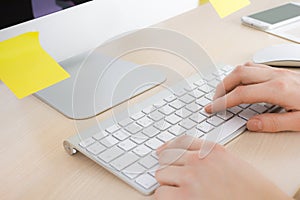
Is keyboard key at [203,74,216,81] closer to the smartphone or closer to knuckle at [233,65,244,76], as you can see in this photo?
knuckle at [233,65,244,76]

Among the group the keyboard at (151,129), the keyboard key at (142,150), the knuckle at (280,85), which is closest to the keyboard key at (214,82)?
the keyboard at (151,129)

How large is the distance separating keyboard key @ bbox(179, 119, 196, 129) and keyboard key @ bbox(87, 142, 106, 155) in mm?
123

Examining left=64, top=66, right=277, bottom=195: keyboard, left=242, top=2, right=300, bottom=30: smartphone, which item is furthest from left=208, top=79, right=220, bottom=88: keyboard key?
left=242, top=2, right=300, bottom=30: smartphone

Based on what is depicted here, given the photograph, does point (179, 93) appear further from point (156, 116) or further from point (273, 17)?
point (273, 17)

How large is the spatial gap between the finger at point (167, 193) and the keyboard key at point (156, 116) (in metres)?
0.15

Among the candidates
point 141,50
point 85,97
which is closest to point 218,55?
point 141,50

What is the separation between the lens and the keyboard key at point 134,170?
21.6 inches

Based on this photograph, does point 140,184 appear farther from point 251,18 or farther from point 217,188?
point 251,18

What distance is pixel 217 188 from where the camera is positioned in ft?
1.71

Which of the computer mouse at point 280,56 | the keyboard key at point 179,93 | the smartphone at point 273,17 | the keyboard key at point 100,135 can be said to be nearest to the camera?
the keyboard key at point 100,135

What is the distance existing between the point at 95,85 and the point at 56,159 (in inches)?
7.8

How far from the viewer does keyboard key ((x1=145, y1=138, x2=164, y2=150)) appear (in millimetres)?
593

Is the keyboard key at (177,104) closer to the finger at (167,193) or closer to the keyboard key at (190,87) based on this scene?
the keyboard key at (190,87)

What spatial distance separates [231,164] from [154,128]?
13 cm
